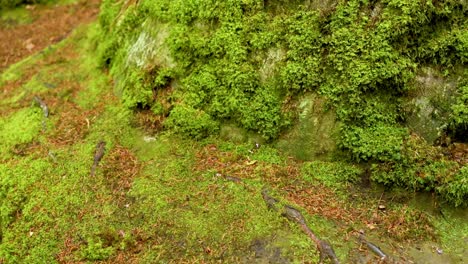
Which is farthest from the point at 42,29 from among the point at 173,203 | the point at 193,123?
the point at 173,203

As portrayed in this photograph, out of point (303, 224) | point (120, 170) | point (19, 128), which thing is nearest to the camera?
point (303, 224)

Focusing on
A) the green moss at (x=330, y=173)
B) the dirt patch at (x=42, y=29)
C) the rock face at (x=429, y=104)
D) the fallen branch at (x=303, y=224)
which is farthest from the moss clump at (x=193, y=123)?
the dirt patch at (x=42, y=29)

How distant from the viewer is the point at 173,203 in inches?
252

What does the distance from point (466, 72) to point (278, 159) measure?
336cm

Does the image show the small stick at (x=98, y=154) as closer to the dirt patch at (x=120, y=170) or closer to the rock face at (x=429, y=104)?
the dirt patch at (x=120, y=170)

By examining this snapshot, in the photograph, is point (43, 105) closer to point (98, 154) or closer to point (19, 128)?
point (19, 128)

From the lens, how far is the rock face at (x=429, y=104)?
6.62 metres

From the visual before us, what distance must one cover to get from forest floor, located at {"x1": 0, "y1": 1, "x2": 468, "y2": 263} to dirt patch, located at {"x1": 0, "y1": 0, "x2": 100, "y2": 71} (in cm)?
576

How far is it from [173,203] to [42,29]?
11576mm

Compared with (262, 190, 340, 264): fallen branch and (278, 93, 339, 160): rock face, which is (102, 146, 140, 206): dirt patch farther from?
(278, 93, 339, 160): rock face

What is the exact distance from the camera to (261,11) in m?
7.41

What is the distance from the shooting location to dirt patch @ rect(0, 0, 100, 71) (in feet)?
44.5

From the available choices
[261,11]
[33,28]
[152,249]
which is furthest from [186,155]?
[33,28]

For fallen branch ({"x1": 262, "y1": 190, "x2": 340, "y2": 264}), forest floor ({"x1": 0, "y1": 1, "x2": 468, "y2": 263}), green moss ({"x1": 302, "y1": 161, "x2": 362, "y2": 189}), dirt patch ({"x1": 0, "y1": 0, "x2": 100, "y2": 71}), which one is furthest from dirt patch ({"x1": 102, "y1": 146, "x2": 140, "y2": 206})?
dirt patch ({"x1": 0, "y1": 0, "x2": 100, "y2": 71})
